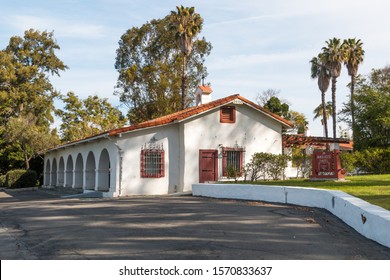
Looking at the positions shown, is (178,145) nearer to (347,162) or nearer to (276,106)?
(347,162)

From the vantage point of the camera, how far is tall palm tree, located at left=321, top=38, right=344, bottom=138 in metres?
44.2

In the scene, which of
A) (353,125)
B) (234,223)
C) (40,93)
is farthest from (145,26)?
(234,223)

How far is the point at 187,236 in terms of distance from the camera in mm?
8797

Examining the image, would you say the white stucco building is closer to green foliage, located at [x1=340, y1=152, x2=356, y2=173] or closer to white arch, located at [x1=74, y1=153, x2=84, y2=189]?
white arch, located at [x1=74, y1=153, x2=84, y2=189]

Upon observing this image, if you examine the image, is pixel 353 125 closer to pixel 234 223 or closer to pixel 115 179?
pixel 115 179

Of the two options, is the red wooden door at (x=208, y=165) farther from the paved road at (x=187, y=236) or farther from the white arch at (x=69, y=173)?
the white arch at (x=69, y=173)

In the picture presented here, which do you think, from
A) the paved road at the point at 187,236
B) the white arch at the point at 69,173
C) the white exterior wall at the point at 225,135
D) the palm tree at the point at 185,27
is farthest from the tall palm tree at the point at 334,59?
the paved road at the point at 187,236

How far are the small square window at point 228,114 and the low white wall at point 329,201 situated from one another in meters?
5.06

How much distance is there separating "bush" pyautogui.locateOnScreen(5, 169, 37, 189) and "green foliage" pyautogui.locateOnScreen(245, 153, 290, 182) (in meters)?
20.4

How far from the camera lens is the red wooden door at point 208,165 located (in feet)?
76.8

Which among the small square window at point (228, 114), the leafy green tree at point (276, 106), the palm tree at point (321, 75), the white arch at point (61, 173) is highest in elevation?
the palm tree at point (321, 75)

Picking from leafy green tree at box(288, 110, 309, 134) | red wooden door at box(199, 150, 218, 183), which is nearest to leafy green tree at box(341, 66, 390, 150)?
red wooden door at box(199, 150, 218, 183)

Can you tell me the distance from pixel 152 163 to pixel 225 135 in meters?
4.27

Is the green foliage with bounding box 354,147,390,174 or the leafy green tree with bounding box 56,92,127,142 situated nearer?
the green foliage with bounding box 354,147,390,174
